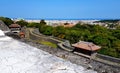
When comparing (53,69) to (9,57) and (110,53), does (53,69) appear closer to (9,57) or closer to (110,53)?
(9,57)

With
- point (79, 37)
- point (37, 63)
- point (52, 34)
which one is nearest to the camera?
point (37, 63)

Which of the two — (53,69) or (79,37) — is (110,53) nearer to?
(79,37)

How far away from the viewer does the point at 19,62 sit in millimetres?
1442

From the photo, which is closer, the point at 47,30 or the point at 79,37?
the point at 79,37

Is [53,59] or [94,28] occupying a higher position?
[53,59]

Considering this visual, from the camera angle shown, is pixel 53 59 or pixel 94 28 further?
pixel 94 28

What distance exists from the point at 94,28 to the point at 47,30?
1239 cm

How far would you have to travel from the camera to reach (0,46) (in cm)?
178

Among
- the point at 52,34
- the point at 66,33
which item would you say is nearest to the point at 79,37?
the point at 66,33

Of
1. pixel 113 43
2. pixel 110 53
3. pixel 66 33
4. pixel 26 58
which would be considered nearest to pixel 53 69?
pixel 26 58

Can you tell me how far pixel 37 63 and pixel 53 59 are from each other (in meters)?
0.13

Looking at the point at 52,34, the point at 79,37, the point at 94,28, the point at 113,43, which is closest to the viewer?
the point at 113,43

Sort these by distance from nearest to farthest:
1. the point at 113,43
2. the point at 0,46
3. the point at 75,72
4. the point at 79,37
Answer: the point at 75,72 < the point at 0,46 < the point at 113,43 < the point at 79,37

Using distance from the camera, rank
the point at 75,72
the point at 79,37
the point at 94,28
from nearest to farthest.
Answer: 1. the point at 75,72
2. the point at 79,37
3. the point at 94,28
